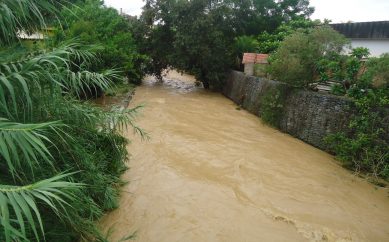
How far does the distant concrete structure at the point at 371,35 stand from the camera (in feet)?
49.3

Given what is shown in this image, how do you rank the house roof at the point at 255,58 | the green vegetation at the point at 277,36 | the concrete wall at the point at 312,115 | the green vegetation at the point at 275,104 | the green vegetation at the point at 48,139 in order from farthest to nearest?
the green vegetation at the point at 277,36
the house roof at the point at 255,58
the green vegetation at the point at 275,104
the concrete wall at the point at 312,115
the green vegetation at the point at 48,139

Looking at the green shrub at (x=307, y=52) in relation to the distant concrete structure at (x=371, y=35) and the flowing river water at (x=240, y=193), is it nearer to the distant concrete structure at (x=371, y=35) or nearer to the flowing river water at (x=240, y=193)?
the flowing river water at (x=240, y=193)

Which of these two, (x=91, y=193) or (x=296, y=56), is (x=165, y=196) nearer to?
(x=91, y=193)

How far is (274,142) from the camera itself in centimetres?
909

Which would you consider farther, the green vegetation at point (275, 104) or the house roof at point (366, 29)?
the house roof at point (366, 29)

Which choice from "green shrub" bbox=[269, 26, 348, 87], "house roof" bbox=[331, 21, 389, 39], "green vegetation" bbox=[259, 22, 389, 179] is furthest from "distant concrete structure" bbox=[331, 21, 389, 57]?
"green vegetation" bbox=[259, 22, 389, 179]

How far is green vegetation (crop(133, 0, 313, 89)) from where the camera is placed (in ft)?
52.1

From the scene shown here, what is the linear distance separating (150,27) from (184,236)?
49.7 feet

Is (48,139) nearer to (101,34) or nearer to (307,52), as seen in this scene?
(307,52)

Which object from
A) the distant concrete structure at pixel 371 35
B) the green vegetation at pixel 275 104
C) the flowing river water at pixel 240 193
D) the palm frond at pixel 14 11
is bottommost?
the flowing river water at pixel 240 193

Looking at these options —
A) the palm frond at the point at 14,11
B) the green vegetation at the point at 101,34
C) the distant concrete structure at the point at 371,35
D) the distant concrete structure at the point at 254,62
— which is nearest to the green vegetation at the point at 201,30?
the distant concrete structure at the point at 254,62

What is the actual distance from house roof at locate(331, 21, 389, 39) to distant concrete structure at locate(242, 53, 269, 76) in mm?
5751

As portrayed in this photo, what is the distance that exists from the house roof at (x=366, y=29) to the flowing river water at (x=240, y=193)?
30.6ft

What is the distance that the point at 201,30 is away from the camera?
52.3 ft
